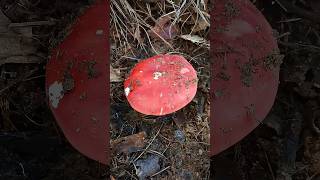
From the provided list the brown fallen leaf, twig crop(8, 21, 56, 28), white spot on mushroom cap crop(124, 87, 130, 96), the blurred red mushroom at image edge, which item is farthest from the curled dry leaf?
twig crop(8, 21, 56, 28)

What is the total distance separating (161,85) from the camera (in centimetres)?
177

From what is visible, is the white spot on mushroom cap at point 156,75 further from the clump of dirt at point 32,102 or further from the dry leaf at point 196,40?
the clump of dirt at point 32,102

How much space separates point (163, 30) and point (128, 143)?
47 centimetres

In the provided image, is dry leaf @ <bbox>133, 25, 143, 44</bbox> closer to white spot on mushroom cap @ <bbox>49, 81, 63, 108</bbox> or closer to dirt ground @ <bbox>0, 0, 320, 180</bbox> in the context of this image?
dirt ground @ <bbox>0, 0, 320, 180</bbox>

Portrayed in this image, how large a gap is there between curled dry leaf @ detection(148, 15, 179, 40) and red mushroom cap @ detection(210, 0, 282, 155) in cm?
16

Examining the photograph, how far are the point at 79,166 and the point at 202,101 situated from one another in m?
0.69

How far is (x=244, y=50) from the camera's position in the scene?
194 centimetres

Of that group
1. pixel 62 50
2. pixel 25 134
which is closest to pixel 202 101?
pixel 62 50

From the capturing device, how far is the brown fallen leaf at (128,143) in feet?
6.33

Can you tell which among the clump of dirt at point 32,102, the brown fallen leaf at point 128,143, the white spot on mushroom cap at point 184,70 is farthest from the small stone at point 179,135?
the clump of dirt at point 32,102

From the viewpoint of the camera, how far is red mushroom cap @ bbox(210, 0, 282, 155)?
6.22ft

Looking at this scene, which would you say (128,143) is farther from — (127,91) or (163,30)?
(163,30)

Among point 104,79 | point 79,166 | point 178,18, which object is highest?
point 178,18

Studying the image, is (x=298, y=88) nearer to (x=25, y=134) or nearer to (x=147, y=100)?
(x=147, y=100)
